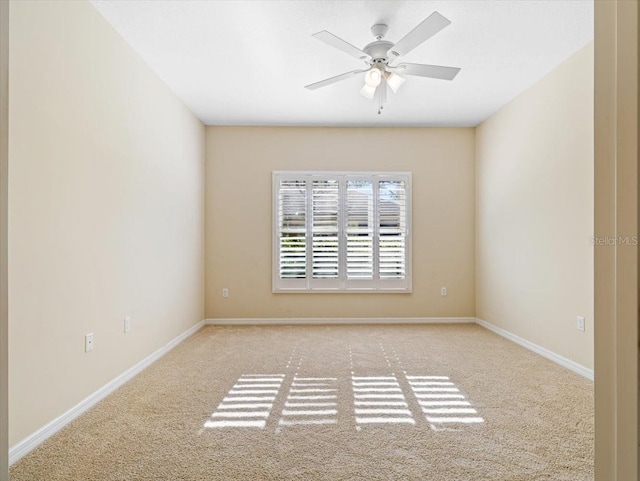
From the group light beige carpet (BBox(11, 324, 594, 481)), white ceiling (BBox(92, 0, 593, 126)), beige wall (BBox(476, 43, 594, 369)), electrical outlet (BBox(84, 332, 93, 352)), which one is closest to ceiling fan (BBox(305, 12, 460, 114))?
white ceiling (BBox(92, 0, 593, 126))

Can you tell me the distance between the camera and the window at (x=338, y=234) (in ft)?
16.6

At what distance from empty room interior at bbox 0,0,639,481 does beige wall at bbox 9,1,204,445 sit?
0.06ft

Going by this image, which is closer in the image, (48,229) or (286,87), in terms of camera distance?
(48,229)

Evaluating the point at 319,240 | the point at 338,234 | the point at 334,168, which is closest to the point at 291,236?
the point at 319,240

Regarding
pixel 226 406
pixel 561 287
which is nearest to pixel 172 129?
pixel 226 406

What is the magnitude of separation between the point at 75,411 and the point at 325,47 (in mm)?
3086

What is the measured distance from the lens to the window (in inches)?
199

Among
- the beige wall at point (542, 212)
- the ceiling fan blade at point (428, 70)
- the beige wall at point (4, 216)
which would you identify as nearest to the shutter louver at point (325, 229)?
the beige wall at point (542, 212)

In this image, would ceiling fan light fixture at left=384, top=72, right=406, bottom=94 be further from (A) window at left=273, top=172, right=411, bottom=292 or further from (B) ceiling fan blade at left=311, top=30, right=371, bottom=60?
(A) window at left=273, top=172, right=411, bottom=292

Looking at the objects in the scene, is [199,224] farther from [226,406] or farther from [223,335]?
[226,406]

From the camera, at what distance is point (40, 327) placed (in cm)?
204

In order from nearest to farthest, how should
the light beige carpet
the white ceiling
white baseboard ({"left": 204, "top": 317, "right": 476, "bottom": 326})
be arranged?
the light beige carpet < the white ceiling < white baseboard ({"left": 204, "top": 317, "right": 476, "bottom": 326})

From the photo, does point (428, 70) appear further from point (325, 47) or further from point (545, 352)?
point (545, 352)

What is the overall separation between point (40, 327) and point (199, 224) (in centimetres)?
286
